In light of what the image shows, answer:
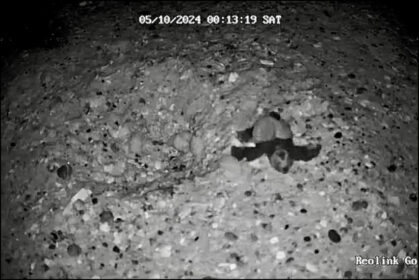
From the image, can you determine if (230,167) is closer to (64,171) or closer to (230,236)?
(230,236)

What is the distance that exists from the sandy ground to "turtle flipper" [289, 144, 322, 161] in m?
0.03

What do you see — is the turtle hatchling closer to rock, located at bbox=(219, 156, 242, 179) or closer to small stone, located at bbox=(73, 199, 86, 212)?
rock, located at bbox=(219, 156, 242, 179)

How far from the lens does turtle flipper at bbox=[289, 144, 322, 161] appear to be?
6.72 feet

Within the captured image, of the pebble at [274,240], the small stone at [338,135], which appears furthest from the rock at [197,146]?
the small stone at [338,135]

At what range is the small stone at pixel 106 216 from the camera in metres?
1.99

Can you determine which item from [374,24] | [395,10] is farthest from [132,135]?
[395,10]

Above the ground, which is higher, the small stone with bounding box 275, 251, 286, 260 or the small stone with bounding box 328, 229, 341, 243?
the small stone with bounding box 328, 229, 341, 243

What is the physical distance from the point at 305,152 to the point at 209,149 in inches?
19.8

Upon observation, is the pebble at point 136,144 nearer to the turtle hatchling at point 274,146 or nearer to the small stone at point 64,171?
the small stone at point 64,171

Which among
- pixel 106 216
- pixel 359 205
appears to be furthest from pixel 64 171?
pixel 359 205

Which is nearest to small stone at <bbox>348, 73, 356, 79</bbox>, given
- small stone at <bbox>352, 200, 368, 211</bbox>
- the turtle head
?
the turtle head

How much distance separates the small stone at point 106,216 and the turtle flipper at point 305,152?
0.97 m

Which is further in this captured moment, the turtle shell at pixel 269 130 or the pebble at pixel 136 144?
the pebble at pixel 136 144

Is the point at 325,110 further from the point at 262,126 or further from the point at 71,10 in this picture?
the point at 71,10
